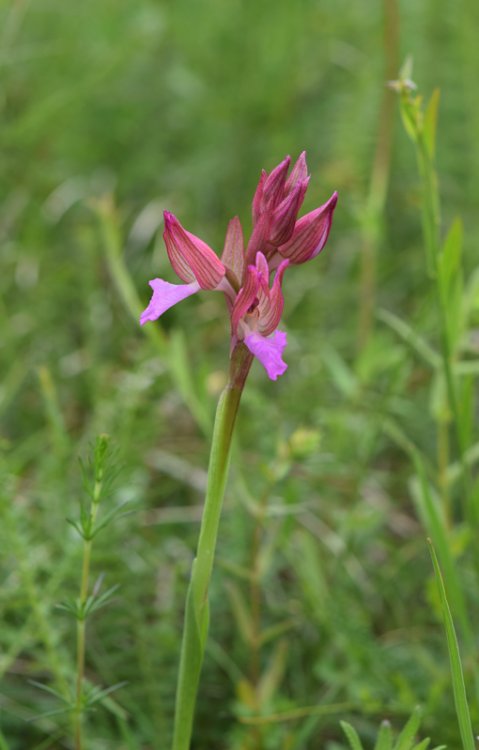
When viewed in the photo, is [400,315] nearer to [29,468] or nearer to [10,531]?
[29,468]

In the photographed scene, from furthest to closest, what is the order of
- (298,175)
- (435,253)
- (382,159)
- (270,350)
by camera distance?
(382,159), (435,253), (298,175), (270,350)

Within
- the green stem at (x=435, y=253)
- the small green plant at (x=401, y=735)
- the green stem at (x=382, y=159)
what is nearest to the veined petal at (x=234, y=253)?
the green stem at (x=435, y=253)

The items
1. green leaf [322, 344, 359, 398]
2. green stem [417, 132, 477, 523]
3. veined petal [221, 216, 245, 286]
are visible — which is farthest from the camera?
green leaf [322, 344, 359, 398]

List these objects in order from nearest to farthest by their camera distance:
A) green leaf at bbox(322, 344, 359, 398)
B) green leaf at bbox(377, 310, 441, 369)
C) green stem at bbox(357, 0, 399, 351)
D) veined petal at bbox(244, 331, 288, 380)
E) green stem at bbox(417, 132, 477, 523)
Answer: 1. veined petal at bbox(244, 331, 288, 380)
2. green stem at bbox(417, 132, 477, 523)
3. green leaf at bbox(377, 310, 441, 369)
4. green leaf at bbox(322, 344, 359, 398)
5. green stem at bbox(357, 0, 399, 351)

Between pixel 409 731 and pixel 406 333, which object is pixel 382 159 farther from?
pixel 409 731

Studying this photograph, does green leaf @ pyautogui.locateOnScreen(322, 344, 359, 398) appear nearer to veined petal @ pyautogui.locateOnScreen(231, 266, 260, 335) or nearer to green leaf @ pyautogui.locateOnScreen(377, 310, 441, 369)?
green leaf @ pyautogui.locateOnScreen(377, 310, 441, 369)

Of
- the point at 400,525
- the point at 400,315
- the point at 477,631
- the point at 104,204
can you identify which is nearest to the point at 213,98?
the point at 400,315

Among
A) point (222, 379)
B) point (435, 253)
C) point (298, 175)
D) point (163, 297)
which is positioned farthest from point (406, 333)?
point (222, 379)

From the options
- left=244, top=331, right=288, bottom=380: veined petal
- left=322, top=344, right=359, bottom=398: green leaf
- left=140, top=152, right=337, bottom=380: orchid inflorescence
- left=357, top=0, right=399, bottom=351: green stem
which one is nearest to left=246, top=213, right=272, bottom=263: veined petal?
left=140, top=152, right=337, bottom=380: orchid inflorescence
